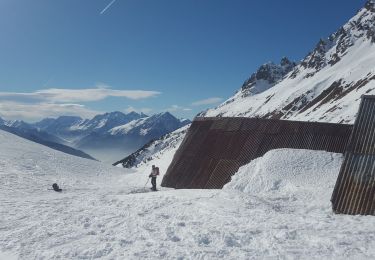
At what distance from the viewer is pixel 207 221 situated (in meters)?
15.5

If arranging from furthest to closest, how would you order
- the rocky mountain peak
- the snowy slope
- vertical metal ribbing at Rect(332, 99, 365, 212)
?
the rocky mountain peak, the snowy slope, vertical metal ribbing at Rect(332, 99, 365, 212)

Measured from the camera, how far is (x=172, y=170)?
103 feet

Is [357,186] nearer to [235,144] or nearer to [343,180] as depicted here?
[343,180]

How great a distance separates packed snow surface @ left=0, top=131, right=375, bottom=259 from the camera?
12.3 meters

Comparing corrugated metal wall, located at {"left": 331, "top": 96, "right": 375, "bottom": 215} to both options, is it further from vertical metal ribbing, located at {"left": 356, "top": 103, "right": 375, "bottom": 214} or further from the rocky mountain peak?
the rocky mountain peak

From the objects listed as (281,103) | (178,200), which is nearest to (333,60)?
(281,103)

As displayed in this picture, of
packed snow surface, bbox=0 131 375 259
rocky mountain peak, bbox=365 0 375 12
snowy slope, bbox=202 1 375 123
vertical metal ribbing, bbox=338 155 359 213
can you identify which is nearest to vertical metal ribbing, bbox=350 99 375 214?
vertical metal ribbing, bbox=338 155 359 213

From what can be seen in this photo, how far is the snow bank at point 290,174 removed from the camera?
22.2 m

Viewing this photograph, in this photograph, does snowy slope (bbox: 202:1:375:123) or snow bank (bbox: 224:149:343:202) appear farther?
snowy slope (bbox: 202:1:375:123)

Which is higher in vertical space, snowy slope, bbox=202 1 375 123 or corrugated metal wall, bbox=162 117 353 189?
snowy slope, bbox=202 1 375 123

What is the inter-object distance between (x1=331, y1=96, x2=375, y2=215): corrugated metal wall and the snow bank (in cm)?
233

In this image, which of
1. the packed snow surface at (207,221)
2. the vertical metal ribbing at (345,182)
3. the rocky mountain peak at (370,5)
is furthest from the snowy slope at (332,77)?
the vertical metal ribbing at (345,182)

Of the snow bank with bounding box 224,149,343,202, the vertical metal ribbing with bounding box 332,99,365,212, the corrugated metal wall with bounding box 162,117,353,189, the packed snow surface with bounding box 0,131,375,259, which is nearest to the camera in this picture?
the packed snow surface with bounding box 0,131,375,259

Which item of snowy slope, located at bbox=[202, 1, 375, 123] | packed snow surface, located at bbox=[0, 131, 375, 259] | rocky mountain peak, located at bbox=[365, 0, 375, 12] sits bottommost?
packed snow surface, located at bbox=[0, 131, 375, 259]
